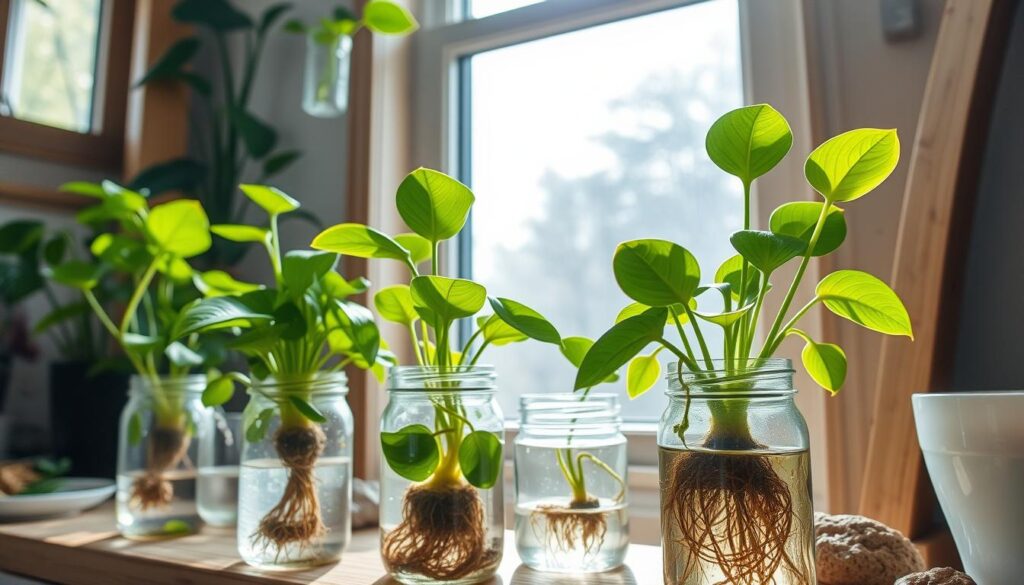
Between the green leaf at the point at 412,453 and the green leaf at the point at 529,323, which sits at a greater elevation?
the green leaf at the point at 529,323

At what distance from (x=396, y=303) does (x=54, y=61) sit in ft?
4.00

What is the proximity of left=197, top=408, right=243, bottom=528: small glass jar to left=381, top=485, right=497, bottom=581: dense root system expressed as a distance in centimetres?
37

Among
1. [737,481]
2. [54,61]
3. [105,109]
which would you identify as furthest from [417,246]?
[54,61]

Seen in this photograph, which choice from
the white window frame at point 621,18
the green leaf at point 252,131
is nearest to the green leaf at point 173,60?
the green leaf at point 252,131

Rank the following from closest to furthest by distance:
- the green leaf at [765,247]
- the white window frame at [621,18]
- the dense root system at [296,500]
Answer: the green leaf at [765,247] → the dense root system at [296,500] → the white window frame at [621,18]

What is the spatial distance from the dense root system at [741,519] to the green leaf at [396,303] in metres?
0.33

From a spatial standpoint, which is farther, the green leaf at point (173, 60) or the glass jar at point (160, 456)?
the green leaf at point (173, 60)

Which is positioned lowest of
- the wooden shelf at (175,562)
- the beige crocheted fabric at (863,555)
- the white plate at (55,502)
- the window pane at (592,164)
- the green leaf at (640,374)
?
the wooden shelf at (175,562)

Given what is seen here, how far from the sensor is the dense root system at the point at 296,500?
725mm

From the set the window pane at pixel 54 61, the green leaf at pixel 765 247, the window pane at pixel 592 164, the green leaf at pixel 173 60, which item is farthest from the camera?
the window pane at pixel 54 61

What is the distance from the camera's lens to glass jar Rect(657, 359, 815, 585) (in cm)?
51

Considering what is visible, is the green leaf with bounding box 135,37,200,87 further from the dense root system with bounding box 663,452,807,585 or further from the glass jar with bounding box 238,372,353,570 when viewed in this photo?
the dense root system with bounding box 663,452,807,585

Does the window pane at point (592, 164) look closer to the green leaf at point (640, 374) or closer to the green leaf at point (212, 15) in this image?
the green leaf at point (640, 374)

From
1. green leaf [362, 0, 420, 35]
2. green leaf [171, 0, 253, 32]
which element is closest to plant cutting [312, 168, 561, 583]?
green leaf [362, 0, 420, 35]
